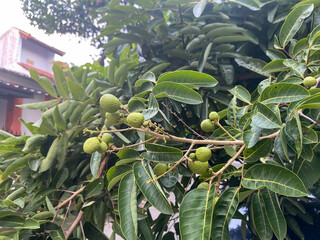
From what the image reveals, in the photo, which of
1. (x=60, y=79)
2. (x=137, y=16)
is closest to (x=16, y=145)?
(x=60, y=79)

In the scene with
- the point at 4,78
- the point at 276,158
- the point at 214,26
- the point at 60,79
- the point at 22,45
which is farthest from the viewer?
the point at 22,45

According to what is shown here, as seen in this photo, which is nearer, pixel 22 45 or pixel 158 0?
pixel 158 0

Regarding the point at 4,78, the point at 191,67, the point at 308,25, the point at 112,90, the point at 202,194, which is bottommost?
the point at 4,78

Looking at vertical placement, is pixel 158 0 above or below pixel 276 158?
above

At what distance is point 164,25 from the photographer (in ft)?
3.55

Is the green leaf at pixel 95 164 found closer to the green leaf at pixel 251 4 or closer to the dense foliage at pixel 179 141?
the dense foliage at pixel 179 141

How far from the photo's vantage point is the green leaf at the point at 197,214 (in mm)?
443

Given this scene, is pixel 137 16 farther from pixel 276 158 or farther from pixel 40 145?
pixel 276 158

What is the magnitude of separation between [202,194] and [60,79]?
64 centimetres

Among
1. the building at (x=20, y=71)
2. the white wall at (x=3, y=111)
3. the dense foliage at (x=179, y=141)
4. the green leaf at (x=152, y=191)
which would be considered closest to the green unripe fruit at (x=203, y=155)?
the dense foliage at (x=179, y=141)

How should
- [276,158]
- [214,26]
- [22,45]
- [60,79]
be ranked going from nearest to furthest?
1. [276,158]
2. [60,79]
3. [214,26]
4. [22,45]

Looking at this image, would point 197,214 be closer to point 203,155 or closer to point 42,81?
point 203,155

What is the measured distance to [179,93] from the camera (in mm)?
610

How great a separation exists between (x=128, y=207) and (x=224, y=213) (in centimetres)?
20
